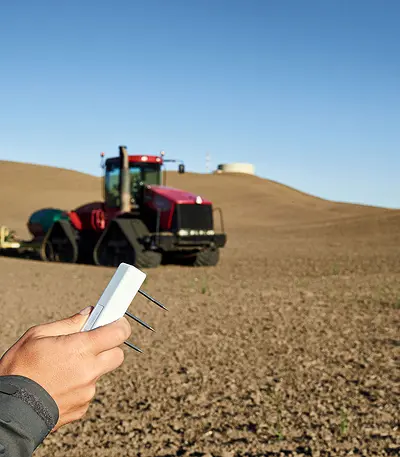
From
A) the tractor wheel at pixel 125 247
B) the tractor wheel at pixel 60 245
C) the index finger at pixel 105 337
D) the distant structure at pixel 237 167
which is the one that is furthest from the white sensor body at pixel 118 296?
the distant structure at pixel 237 167

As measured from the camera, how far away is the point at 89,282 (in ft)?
37.7

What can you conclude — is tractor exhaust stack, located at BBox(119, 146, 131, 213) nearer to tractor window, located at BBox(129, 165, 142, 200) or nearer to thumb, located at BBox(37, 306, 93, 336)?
tractor window, located at BBox(129, 165, 142, 200)

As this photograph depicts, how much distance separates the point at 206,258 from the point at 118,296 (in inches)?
534

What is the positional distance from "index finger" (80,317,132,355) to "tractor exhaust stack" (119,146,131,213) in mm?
12823

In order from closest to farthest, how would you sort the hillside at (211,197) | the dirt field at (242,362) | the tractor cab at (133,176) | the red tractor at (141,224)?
the dirt field at (242,362) < the red tractor at (141,224) < the tractor cab at (133,176) < the hillside at (211,197)

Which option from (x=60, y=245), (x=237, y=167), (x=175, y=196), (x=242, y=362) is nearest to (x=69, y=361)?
(x=242, y=362)

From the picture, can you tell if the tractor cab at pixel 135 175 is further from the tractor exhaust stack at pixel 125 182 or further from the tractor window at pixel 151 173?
the tractor exhaust stack at pixel 125 182

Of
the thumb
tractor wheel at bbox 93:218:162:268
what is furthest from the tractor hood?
the thumb

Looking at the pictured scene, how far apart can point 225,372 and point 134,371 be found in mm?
837

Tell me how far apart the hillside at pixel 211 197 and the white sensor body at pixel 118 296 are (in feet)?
104

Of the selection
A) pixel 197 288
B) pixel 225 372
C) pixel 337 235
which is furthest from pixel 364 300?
pixel 337 235

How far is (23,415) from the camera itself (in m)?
0.96

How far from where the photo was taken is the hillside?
150 ft

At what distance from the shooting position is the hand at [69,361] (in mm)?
1008
